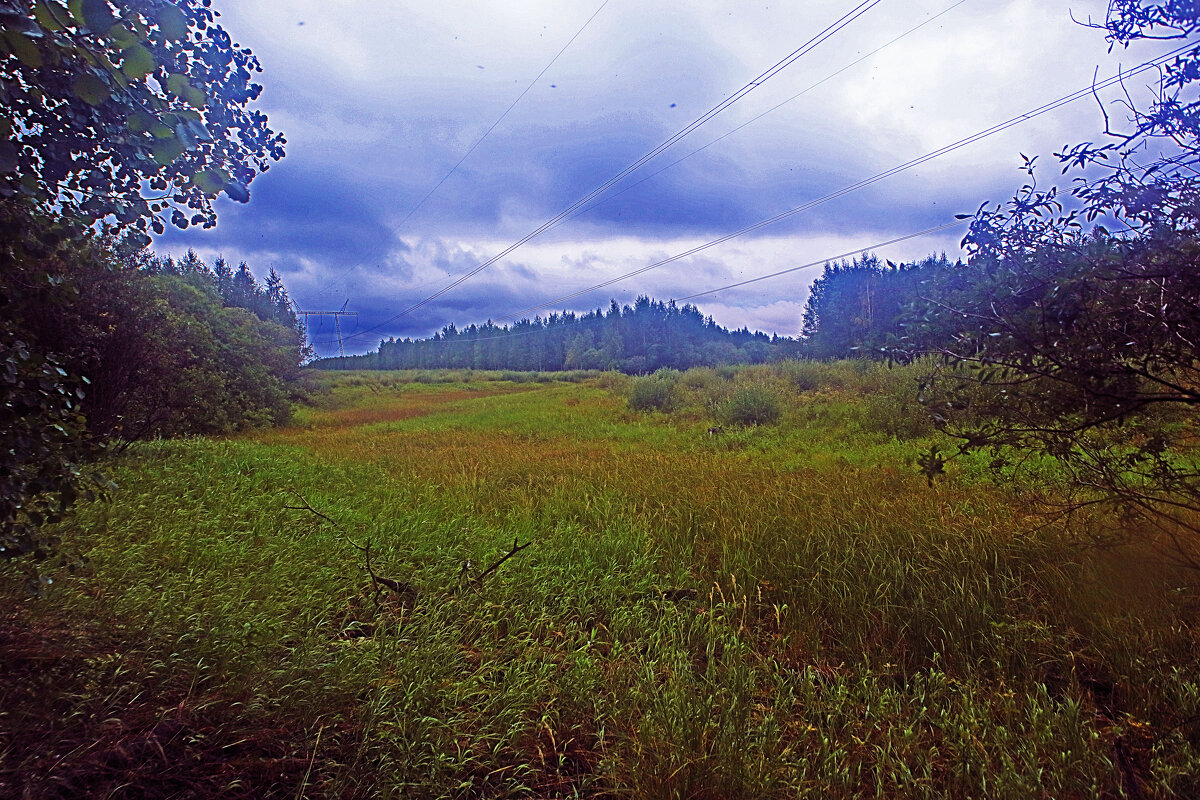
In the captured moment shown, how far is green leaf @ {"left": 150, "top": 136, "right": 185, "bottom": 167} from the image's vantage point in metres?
1.74

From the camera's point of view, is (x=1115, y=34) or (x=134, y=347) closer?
(x=1115, y=34)

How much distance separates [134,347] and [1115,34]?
41.6ft

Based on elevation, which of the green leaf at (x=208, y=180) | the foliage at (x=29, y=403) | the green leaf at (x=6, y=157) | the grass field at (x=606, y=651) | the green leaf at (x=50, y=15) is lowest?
the grass field at (x=606, y=651)

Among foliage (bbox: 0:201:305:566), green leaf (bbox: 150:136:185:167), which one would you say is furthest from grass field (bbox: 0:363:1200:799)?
green leaf (bbox: 150:136:185:167)

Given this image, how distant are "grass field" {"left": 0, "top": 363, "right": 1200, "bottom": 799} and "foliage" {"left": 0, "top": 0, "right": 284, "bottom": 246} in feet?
6.80

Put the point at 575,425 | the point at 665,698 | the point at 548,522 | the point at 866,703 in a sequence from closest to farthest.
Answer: the point at 665,698
the point at 866,703
the point at 548,522
the point at 575,425

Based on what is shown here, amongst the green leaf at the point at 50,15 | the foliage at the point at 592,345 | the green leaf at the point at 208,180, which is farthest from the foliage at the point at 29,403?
the foliage at the point at 592,345

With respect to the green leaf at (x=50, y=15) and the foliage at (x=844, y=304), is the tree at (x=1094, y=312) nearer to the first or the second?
the green leaf at (x=50, y=15)

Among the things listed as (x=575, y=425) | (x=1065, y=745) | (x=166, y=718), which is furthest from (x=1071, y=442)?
(x=575, y=425)

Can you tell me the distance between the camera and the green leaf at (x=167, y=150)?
1.74 metres

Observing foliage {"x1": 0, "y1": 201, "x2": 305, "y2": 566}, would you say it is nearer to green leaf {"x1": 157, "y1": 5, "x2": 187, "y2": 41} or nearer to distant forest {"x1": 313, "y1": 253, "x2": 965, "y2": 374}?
green leaf {"x1": 157, "y1": 5, "x2": 187, "y2": 41}

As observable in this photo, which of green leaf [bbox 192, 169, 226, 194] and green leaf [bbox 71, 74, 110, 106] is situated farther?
green leaf [bbox 192, 169, 226, 194]

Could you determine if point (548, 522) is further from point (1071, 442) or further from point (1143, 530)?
point (1143, 530)

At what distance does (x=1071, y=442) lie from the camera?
355cm
